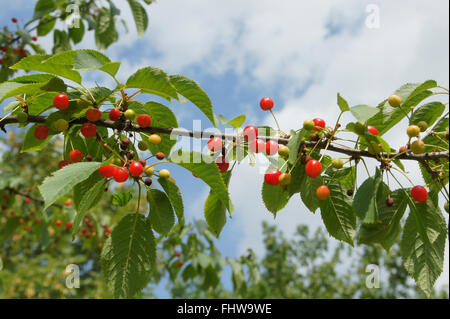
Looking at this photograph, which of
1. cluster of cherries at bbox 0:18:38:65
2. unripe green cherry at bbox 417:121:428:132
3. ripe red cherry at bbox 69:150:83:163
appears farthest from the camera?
cluster of cherries at bbox 0:18:38:65

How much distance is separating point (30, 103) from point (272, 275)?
31537mm

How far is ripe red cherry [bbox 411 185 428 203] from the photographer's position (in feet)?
5.39

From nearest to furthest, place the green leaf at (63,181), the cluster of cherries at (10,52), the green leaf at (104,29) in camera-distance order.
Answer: the green leaf at (63,181), the green leaf at (104,29), the cluster of cherries at (10,52)

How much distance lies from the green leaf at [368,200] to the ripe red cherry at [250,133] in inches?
20.4

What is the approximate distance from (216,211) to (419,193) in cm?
91

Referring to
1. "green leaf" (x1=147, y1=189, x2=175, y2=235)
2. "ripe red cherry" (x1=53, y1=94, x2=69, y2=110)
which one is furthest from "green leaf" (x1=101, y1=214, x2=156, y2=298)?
"ripe red cherry" (x1=53, y1=94, x2=69, y2=110)

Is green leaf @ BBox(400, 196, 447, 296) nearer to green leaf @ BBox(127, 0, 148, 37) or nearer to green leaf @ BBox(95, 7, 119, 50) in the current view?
green leaf @ BBox(127, 0, 148, 37)

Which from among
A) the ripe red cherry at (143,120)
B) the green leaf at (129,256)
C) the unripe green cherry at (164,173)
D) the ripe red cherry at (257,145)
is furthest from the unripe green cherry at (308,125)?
the green leaf at (129,256)

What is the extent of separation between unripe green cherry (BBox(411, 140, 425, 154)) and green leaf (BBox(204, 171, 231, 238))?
2.70 ft

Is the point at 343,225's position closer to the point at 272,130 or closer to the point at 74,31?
the point at 272,130

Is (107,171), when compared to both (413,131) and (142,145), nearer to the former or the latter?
(142,145)

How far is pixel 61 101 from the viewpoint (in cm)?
171

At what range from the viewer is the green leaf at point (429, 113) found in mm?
1775

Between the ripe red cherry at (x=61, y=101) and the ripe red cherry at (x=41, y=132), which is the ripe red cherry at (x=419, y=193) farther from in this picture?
the ripe red cherry at (x=41, y=132)
